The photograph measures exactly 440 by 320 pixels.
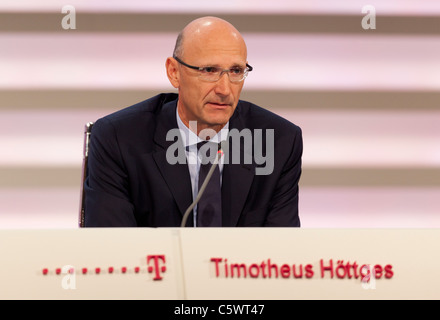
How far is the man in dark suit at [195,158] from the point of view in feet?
5.94

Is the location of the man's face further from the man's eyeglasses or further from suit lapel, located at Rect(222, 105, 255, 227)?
suit lapel, located at Rect(222, 105, 255, 227)

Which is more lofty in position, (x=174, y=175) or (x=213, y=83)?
(x=213, y=83)

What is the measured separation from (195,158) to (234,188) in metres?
0.16

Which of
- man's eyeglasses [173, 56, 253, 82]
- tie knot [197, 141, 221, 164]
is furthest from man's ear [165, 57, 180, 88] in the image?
tie knot [197, 141, 221, 164]

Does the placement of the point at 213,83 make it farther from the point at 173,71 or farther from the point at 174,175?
the point at 174,175

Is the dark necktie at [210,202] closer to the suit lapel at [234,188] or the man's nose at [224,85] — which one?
the suit lapel at [234,188]

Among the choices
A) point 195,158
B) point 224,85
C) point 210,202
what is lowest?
point 210,202

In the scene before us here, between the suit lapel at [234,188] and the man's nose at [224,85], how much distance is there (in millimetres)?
201

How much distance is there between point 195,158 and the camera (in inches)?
74.3

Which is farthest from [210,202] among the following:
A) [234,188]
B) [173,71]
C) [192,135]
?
[173,71]

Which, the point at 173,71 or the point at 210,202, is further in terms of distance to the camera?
the point at 173,71

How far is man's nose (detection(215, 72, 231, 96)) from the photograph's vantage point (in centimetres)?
181
